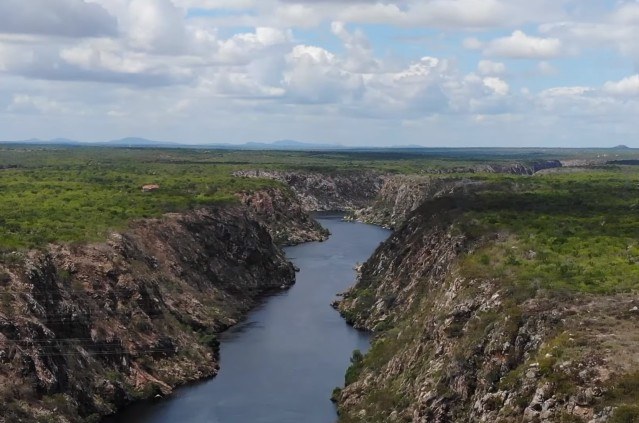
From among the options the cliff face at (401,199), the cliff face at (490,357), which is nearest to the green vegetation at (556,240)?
the cliff face at (490,357)

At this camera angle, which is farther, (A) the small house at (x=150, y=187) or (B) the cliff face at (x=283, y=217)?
(B) the cliff face at (x=283, y=217)

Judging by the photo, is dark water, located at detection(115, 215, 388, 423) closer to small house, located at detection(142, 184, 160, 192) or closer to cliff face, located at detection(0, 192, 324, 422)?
cliff face, located at detection(0, 192, 324, 422)

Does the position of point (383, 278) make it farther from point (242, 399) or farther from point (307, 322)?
point (242, 399)

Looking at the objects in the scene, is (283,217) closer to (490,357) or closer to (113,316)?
(113,316)

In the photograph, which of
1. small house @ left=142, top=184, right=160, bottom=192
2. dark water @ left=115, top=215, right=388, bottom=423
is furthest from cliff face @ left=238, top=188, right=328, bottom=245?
dark water @ left=115, top=215, right=388, bottom=423

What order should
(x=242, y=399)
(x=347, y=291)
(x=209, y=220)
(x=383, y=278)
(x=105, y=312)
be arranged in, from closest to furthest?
1. (x=242, y=399)
2. (x=105, y=312)
3. (x=383, y=278)
4. (x=347, y=291)
5. (x=209, y=220)

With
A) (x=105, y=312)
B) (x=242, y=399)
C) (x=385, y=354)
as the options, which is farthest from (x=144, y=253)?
(x=385, y=354)

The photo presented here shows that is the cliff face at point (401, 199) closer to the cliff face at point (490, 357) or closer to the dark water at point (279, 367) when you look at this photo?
the dark water at point (279, 367)

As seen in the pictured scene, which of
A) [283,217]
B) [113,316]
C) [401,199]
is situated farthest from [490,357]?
[401,199]
